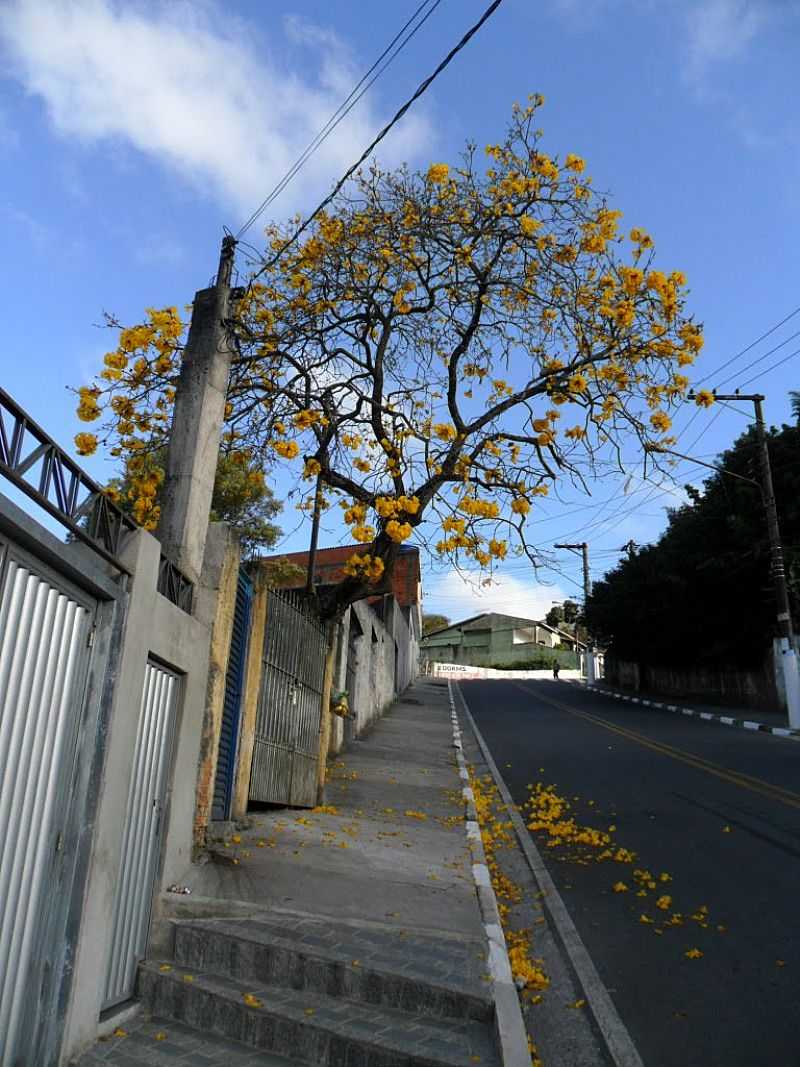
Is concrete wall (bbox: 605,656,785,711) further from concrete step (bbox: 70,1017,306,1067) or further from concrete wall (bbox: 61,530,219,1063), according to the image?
concrete step (bbox: 70,1017,306,1067)

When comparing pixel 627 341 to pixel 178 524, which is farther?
pixel 627 341

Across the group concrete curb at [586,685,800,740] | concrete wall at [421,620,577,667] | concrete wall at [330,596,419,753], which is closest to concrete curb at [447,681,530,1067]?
concrete wall at [330,596,419,753]

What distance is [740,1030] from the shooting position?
154 inches

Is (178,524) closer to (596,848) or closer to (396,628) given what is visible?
(596,848)

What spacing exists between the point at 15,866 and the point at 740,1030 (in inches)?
143

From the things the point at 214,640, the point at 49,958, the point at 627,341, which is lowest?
the point at 49,958

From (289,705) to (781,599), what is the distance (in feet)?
51.4

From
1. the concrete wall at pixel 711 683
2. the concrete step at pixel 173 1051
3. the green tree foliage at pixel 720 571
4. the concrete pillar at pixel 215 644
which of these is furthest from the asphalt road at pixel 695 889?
A: the concrete wall at pixel 711 683

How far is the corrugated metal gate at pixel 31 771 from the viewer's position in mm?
3475

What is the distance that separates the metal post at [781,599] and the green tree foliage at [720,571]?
224cm

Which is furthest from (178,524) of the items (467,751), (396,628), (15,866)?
(396,628)

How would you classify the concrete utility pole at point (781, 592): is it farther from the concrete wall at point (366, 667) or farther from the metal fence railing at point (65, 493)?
the metal fence railing at point (65, 493)

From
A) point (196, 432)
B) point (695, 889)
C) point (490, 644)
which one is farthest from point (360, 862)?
point (490, 644)

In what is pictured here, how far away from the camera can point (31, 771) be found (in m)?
3.68
